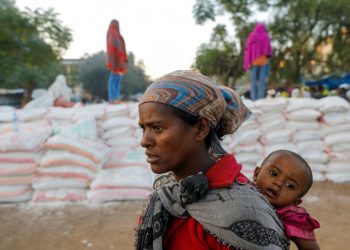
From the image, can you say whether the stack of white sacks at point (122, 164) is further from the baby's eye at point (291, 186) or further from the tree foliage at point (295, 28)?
the tree foliage at point (295, 28)

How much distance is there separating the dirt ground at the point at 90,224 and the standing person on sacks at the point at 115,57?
2249 millimetres

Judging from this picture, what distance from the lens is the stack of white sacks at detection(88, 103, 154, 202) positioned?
351 centimetres

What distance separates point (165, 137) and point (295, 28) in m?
16.2

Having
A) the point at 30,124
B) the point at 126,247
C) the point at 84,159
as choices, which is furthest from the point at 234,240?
the point at 30,124

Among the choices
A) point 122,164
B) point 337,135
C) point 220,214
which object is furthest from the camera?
point 337,135

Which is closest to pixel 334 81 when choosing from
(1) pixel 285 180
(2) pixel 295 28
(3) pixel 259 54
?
(2) pixel 295 28

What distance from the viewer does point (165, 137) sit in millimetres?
835

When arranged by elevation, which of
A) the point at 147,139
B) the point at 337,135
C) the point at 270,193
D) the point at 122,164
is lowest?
the point at 122,164

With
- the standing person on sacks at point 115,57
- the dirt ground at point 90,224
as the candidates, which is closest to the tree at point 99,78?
the standing person on sacks at point 115,57

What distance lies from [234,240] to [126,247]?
1.96 m

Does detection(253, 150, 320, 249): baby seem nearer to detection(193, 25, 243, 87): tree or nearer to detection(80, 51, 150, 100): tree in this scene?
detection(193, 25, 243, 87): tree

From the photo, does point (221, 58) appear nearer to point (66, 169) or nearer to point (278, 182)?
point (66, 169)

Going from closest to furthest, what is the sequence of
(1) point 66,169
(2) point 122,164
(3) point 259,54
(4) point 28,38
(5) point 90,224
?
1. (5) point 90,224
2. (1) point 66,169
3. (2) point 122,164
4. (3) point 259,54
5. (4) point 28,38

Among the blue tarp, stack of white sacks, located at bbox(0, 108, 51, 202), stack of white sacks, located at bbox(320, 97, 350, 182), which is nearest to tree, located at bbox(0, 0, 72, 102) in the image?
stack of white sacks, located at bbox(0, 108, 51, 202)
